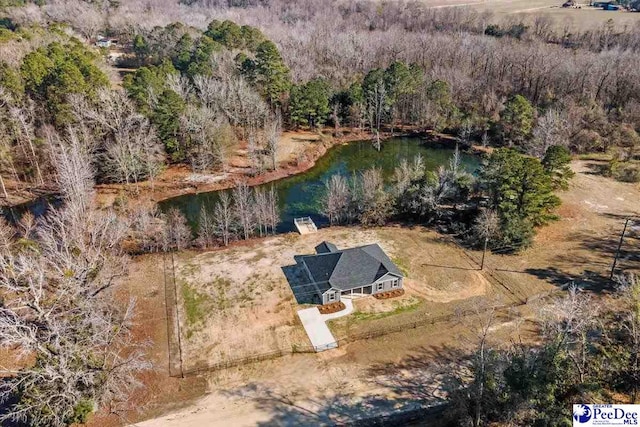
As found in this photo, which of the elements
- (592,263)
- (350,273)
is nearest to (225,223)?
(350,273)

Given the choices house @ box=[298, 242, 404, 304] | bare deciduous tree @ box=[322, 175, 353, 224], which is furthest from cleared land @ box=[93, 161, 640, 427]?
bare deciduous tree @ box=[322, 175, 353, 224]

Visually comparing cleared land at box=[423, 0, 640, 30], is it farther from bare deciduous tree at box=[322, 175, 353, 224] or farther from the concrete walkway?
the concrete walkway

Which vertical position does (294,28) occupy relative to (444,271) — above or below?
above

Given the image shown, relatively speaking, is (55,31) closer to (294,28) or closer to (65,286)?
(294,28)

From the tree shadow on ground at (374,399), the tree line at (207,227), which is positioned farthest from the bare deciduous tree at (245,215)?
the tree shadow on ground at (374,399)

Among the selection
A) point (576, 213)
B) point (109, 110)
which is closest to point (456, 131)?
point (576, 213)

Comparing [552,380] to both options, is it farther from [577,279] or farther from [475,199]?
[475,199]
